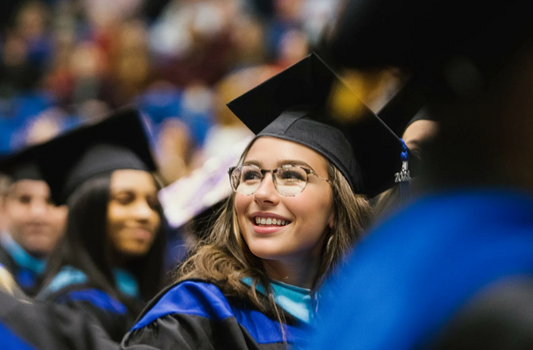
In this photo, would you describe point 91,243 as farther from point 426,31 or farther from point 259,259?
point 426,31

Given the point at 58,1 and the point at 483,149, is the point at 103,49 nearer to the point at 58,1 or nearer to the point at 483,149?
the point at 58,1

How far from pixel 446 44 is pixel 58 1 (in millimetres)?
11170

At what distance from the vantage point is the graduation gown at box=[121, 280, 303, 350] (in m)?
2.26

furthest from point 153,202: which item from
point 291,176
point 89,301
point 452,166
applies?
point 452,166

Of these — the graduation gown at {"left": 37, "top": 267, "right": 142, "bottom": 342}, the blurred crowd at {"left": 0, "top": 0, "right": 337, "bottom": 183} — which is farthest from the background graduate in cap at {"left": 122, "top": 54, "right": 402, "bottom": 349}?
the blurred crowd at {"left": 0, "top": 0, "right": 337, "bottom": 183}

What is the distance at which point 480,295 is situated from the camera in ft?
2.69

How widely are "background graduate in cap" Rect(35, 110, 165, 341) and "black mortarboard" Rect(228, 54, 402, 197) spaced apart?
4.11 ft

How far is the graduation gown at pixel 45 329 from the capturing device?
2.37 meters

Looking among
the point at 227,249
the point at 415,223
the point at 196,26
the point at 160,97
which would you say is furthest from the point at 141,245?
the point at 196,26

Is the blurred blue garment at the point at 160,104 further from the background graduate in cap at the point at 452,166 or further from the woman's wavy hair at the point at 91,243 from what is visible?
the background graduate in cap at the point at 452,166

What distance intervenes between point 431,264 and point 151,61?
876 cm

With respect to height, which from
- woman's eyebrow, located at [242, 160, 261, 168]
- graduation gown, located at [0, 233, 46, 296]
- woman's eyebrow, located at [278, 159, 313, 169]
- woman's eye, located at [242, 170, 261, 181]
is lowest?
graduation gown, located at [0, 233, 46, 296]

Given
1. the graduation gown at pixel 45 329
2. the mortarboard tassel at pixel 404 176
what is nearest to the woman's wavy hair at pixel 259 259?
the mortarboard tassel at pixel 404 176

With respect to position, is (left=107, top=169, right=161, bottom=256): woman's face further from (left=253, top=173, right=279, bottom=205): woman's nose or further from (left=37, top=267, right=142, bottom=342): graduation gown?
(left=253, top=173, right=279, bottom=205): woman's nose
